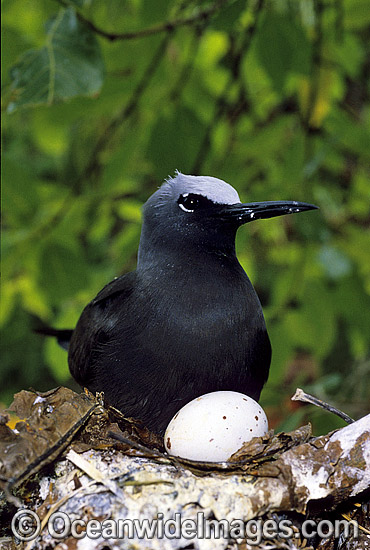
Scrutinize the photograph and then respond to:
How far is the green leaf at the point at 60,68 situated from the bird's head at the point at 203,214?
0.65 m

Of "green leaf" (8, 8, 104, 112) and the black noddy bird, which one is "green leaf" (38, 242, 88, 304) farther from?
"green leaf" (8, 8, 104, 112)

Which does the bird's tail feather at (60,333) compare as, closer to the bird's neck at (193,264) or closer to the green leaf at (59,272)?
the green leaf at (59,272)

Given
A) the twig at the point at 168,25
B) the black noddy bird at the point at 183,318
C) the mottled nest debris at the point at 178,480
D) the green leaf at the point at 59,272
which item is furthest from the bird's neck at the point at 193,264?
the twig at the point at 168,25

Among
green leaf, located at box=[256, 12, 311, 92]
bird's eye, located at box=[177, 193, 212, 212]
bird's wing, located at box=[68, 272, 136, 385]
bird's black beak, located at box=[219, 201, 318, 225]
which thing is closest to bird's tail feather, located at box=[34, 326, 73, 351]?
bird's wing, located at box=[68, 272, 136, 385]

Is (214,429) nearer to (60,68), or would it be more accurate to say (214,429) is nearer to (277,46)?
(60,68)

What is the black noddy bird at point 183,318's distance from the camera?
2.82m

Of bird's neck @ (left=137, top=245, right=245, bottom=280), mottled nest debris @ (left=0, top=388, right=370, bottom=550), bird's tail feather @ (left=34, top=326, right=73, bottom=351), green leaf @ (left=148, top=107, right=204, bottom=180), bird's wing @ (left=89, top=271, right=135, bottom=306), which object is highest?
green leaf @ (left=148, top=107, right=204, bottom=180)

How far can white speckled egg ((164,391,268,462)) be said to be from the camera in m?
2.60

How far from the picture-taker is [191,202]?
3.06m

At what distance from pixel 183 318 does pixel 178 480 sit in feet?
2.37

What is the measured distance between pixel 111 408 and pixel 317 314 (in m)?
1.98

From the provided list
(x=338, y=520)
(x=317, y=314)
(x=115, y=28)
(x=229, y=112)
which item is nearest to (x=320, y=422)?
(x=317, y=314)

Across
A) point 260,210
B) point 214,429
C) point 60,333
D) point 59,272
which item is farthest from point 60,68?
point 214,429

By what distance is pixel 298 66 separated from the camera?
13.1ft
